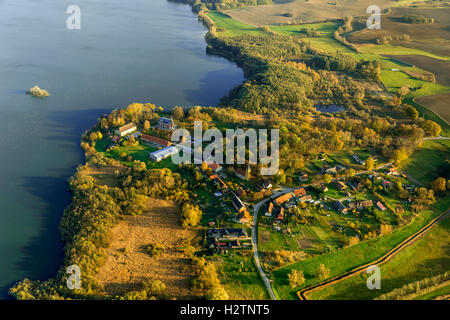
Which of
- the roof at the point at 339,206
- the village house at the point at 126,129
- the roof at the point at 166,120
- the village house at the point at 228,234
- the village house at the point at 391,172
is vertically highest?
the roof at the point at 166,120

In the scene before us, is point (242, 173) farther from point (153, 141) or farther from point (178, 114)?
point (178, 114)

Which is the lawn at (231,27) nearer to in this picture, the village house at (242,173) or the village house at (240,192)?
the village house at (242,173)

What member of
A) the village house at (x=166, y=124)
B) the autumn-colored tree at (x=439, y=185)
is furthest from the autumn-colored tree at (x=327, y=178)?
the village house at (x=166, y=124)

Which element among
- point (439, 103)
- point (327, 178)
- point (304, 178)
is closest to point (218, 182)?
point (304, 178)

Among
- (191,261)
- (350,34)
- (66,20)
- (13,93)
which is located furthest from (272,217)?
(66,20)

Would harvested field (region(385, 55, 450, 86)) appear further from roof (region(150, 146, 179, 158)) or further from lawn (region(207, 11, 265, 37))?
roof (region(150, 146, 179, 158))

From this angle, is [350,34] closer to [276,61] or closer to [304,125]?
[276,61]
